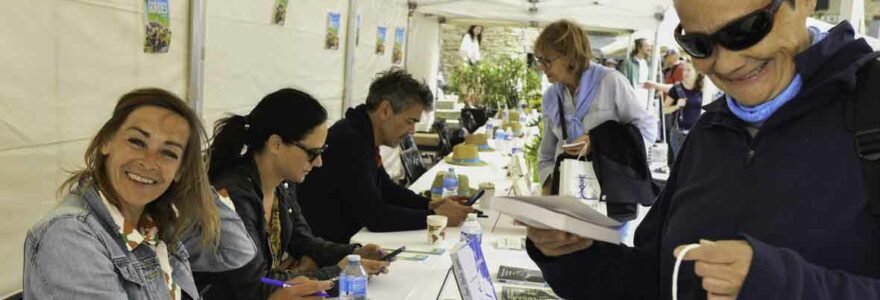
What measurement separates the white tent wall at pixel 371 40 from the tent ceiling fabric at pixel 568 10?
458mm

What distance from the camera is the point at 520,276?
2.19 m

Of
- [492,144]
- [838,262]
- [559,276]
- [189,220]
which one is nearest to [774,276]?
[838,262]

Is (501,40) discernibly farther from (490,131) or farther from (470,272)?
(470,272)

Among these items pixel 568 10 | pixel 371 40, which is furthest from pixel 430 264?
pixel 568 10

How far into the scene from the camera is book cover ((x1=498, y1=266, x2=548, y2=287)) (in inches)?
84.0

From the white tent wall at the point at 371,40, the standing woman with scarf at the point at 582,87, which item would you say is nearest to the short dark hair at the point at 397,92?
the standing woman with scarf at the point at 582,87

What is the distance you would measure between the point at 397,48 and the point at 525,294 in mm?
5324

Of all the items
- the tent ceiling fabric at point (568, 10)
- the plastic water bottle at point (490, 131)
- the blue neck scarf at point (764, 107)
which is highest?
the tent ceiling fabric at point (568, 10)

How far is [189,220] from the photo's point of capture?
168cm

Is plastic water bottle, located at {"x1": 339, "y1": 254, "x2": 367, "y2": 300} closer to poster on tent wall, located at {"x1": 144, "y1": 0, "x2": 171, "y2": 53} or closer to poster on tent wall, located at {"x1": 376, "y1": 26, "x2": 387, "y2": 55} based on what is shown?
poster on tent wall, located at {"x1": 144, "y1": 0, "x2": 171, "y2": 53}

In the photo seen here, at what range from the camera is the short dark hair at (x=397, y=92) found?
303 centimetres

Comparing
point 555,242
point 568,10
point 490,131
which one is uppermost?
point 568,10

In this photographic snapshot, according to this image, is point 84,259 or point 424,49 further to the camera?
point 424,49

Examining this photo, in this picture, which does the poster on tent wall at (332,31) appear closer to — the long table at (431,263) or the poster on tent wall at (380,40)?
the poster on tent wall at (380,40)
